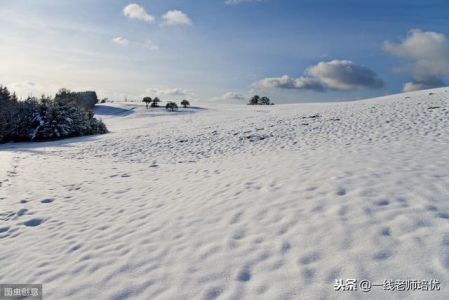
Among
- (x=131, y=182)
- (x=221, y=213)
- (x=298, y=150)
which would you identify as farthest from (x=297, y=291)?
(x=298, y=150)

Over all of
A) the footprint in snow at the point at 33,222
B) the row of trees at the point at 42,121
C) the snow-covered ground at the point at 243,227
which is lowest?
the footprint in snow at the point at 33,222

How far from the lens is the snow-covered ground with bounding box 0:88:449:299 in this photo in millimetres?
3688

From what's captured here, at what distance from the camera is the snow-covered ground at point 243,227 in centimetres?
369

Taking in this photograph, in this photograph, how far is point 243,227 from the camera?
5156mm

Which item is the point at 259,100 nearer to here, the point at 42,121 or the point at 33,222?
the point at 42,121

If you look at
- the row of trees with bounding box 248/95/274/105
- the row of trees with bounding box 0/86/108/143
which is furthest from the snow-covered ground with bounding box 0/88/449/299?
the row of trees with bounding box 248/95/274/105

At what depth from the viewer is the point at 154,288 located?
12.4ft

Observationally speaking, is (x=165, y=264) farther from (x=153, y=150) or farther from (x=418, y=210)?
(x=153, y=150)

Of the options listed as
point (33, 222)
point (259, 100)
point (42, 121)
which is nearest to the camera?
point (33, 222)

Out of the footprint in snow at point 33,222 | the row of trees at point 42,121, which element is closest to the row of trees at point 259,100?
the row of trees at point 42,121

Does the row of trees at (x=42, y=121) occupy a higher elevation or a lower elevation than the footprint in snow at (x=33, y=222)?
higher

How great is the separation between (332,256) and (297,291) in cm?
88

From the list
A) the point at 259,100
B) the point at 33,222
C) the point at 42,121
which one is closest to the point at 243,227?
the point at 33,222

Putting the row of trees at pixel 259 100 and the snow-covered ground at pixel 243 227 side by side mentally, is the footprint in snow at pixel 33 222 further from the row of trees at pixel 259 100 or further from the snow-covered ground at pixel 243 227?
the row of trees at pixel 259 100
